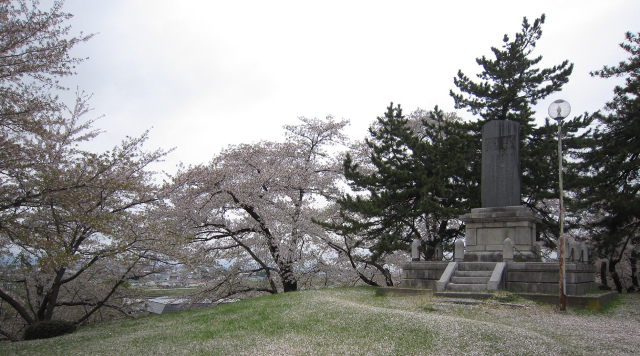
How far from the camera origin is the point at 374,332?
931cm

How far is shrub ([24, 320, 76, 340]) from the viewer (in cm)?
1374

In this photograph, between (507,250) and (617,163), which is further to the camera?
(617,163)

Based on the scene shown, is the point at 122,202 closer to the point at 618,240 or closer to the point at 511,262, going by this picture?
the point at 511,262

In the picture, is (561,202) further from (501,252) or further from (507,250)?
(501,252)

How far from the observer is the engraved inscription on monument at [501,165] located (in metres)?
16.2

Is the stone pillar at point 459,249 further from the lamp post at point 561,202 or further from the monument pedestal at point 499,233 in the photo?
the lamp post at point 561,202

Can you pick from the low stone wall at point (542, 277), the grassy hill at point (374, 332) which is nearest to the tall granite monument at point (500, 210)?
the low stone wall at point (542, 277)

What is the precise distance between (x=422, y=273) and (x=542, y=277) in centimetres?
398

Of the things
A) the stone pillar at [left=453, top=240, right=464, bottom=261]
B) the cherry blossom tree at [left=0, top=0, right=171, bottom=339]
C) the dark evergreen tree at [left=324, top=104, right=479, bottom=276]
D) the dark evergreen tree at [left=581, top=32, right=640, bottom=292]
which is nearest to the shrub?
the cherry blossom tree at [left=0, top=0, right=171, bottom=339]

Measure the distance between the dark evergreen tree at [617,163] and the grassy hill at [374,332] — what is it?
5.87 metres

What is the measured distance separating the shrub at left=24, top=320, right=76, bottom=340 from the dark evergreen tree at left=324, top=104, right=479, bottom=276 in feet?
35.1

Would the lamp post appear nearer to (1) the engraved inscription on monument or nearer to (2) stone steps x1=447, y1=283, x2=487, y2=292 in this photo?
(2) stone steps x1=447, y1=283, x2=487, y2=292

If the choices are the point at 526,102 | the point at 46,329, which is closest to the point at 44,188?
the point at 46,329

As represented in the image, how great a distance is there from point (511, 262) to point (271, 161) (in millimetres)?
13239
